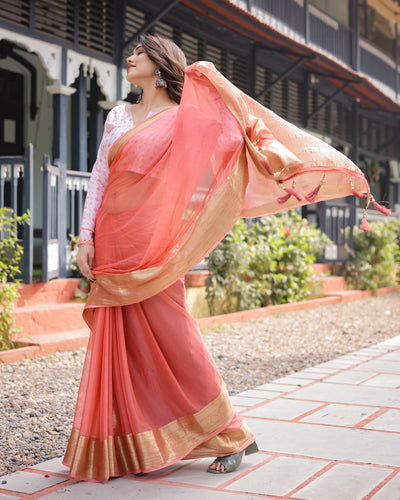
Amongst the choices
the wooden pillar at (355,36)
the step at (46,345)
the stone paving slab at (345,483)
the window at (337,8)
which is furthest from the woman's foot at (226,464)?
the window at (337,8)

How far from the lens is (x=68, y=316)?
6926 mm

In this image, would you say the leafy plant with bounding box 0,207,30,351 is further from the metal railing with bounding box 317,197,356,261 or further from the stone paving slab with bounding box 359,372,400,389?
the metal railing with bounding box 317,197,356,261

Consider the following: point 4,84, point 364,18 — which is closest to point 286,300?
point 4,84

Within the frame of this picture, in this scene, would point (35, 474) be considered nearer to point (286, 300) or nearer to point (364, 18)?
point (286, 300)

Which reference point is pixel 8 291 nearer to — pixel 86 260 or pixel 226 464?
pixel 86 260

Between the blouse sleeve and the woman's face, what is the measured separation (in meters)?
0.19

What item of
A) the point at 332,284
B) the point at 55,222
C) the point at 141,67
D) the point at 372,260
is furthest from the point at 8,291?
the point at 372,260

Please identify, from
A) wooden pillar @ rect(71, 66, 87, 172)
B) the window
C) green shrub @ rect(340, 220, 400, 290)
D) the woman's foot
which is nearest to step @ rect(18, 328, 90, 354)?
wooden pillar @ rect(71, 66, 87, 172)

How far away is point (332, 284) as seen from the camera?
12.3 metres

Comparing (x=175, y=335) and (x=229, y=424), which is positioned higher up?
(x=175, y=335)

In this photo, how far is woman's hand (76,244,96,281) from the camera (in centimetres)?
324

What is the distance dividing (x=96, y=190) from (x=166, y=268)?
0.51 meters

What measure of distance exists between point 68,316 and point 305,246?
4.41 metres

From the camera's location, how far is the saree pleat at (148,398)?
304 cm
